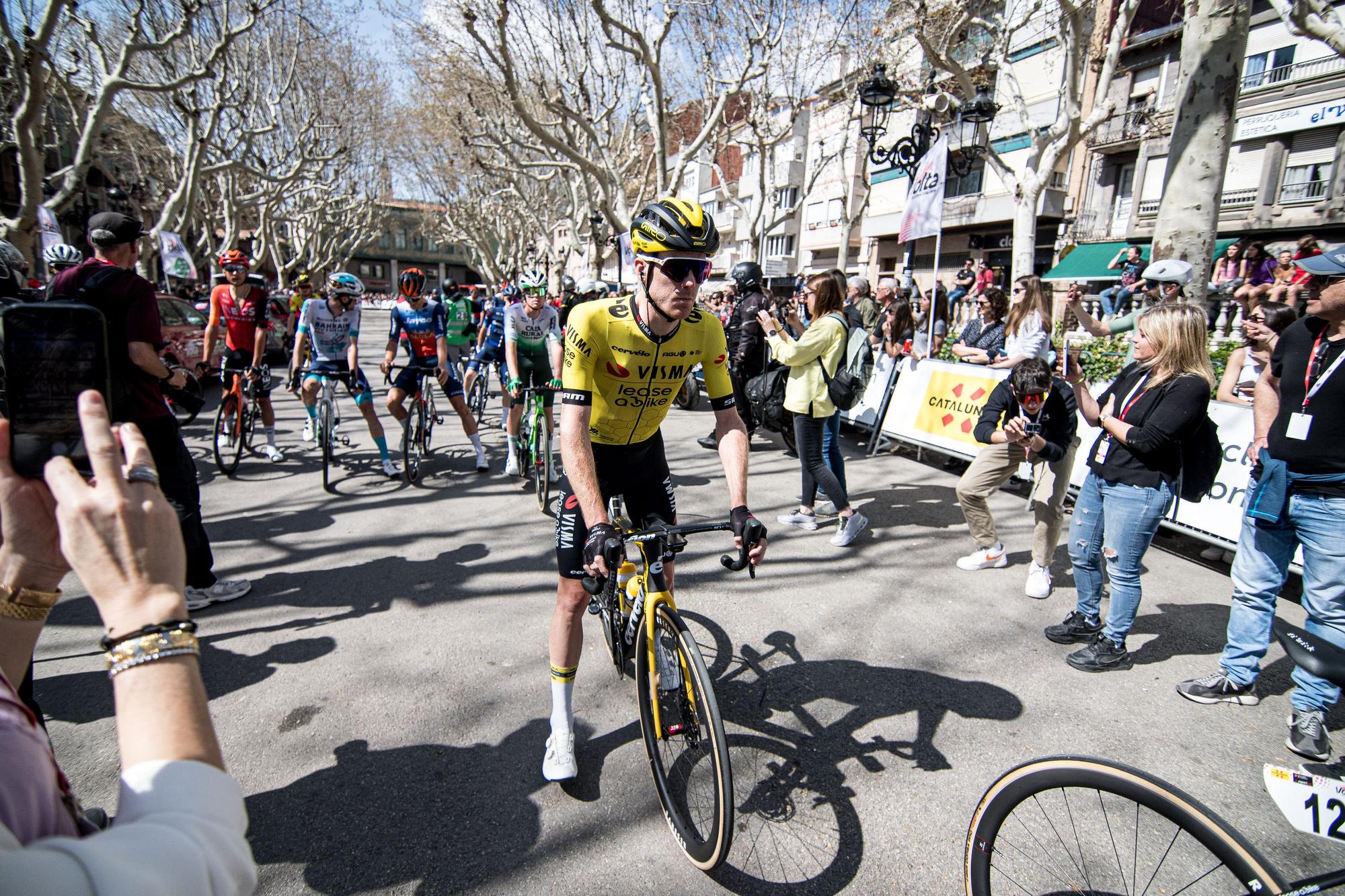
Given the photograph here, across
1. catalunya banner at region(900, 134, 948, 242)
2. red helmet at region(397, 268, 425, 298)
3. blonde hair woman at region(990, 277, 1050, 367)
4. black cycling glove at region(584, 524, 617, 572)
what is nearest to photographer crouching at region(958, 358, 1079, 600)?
blonde hair woman at region(990, 277, 1050, 367)

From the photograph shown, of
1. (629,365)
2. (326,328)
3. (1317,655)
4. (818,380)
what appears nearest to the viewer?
(1317,655)

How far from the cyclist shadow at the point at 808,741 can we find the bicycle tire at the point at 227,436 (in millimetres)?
5372

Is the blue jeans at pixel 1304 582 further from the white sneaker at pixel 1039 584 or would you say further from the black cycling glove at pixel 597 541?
the black cycling glove at pixel 597 541

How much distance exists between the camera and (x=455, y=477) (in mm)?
6922

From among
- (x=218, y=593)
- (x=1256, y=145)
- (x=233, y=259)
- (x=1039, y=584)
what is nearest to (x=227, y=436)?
(x=233, y=259)

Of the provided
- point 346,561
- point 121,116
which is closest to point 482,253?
point 121,116

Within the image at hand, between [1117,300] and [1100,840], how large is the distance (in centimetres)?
1024

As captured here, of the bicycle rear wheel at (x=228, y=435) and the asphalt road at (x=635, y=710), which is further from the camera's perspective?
the bicycle rear wheel at (x=228, y=435)

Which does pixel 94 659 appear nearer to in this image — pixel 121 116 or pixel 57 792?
pixel 57 792

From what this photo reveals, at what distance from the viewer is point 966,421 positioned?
7.38 m

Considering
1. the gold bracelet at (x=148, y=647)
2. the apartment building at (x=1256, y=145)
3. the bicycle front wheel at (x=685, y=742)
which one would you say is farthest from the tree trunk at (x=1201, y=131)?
the apartment building at (x=1256, y=145)

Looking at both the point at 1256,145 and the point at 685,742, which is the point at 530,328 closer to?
the point at 685,742

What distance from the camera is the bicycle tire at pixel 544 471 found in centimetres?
584

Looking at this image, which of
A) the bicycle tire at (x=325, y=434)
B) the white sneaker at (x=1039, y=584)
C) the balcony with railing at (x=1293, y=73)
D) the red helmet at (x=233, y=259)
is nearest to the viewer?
the white sneaker at (x=1039, y=584)
